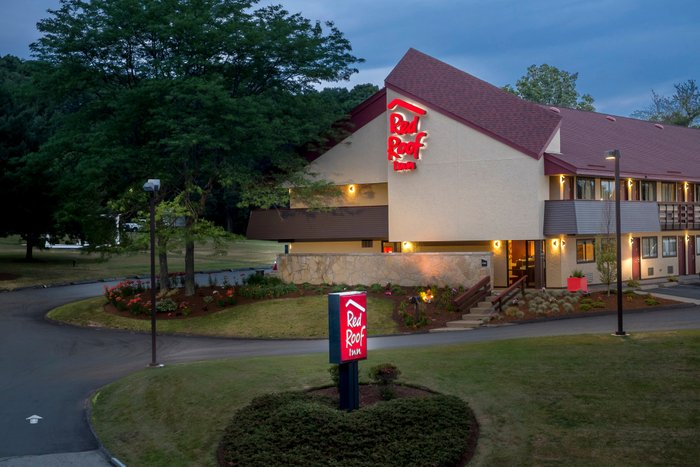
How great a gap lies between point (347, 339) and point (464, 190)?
83.2 feet

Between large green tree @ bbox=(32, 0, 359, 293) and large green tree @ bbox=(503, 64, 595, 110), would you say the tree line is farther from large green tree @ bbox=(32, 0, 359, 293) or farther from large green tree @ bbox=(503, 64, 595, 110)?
large green tree @ bbox=(503, 64, 595, 110)

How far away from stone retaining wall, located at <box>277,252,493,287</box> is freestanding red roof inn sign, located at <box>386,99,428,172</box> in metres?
6.05

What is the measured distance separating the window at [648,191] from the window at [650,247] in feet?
8.50

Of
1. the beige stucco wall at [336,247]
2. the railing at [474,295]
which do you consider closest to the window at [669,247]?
the railing at [474,295]

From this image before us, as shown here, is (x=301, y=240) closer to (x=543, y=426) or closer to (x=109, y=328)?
(x=109, y=328)

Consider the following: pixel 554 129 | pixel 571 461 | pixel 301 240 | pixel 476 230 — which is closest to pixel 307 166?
pixel 301 240

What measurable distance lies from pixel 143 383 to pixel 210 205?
71.7 meters

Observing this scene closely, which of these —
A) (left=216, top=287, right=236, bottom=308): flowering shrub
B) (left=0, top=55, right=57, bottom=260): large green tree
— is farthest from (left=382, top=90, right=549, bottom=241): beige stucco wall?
(left=0, top=55, right=57, bottom=260): large green tree

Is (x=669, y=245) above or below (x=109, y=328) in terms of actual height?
above

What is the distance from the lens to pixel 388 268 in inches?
1464

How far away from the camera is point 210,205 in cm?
9125

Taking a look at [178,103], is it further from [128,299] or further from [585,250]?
[585,250]

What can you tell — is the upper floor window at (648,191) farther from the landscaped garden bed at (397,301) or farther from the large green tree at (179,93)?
the large green tree at (179,93)

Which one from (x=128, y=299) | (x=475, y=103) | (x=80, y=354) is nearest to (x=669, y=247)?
(x=475, y=103)
